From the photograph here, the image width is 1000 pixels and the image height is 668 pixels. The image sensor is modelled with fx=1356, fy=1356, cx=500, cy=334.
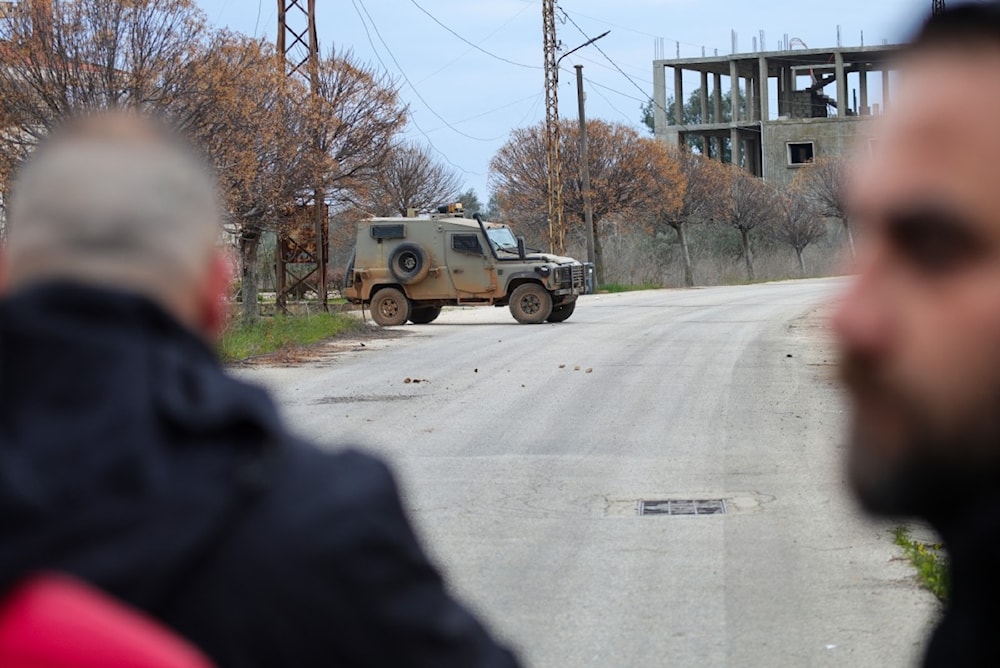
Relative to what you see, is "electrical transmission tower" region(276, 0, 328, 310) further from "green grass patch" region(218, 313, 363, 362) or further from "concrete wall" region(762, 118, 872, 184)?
"concrete wall" region(762, 118, 872, 184)

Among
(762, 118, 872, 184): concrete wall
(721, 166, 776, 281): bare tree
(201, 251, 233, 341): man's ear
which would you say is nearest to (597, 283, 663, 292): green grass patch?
(721, 166, 776, 281): bare tree

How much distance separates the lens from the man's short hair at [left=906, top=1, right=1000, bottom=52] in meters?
1.06

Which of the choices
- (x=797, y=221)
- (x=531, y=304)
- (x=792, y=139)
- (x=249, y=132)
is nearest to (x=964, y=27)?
(x=249, y=132)

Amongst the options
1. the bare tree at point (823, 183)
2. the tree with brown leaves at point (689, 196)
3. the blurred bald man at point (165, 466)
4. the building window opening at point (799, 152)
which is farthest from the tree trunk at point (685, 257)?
the blurred bald man at point (165, 466)

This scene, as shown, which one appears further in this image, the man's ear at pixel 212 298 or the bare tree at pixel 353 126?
the bare tree at pixel 353 126

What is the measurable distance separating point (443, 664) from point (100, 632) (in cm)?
35

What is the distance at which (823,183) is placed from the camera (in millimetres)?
66188

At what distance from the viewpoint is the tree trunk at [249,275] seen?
26134 millimetres

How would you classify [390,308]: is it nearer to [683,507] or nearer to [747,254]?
[683,507]

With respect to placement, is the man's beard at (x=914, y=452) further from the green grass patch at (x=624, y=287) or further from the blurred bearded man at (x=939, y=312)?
the green grass patch at (x=624, y=287)

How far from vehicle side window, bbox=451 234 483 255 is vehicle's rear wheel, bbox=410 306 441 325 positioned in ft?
5.23

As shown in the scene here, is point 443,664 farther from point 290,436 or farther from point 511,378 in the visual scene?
point 511,378

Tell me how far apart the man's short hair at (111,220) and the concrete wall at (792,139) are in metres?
75.8

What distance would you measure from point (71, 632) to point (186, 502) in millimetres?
132
